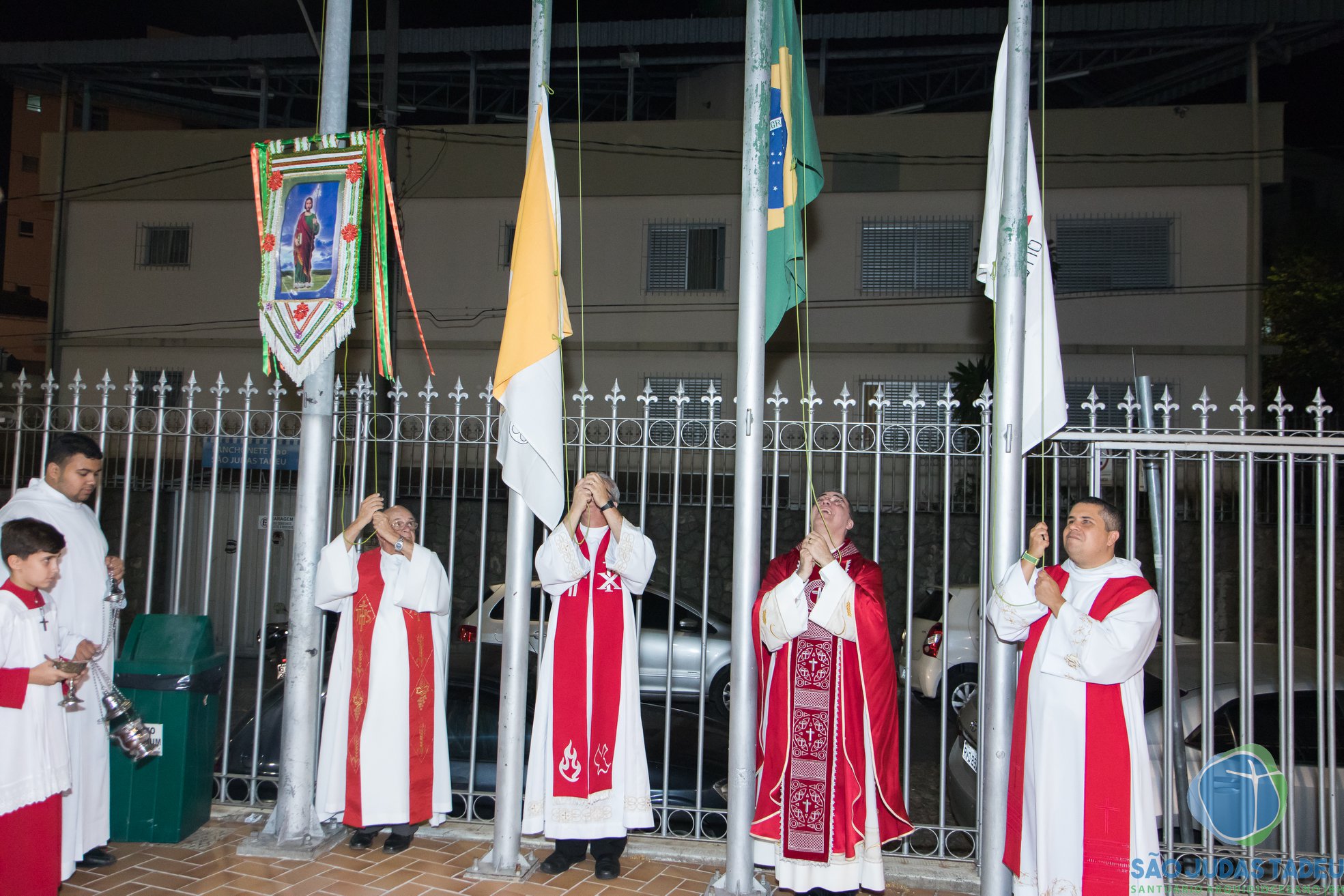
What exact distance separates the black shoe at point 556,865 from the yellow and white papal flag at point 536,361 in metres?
1.59

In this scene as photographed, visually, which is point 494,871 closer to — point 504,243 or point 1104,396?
point 1104,396

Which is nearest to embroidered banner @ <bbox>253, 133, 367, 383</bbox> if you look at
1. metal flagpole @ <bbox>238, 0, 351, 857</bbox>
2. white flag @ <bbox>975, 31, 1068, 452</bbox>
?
metal flagpole @ <bbox>238, 0, 351, 857</bbox>

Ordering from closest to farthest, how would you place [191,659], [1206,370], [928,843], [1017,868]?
[1017,868] < [191,659] < [928,843] < [1206,370]

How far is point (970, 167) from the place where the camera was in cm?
1634

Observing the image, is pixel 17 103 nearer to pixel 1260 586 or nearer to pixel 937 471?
pixel 937 471

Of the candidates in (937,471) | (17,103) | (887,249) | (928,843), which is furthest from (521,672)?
(17,103)

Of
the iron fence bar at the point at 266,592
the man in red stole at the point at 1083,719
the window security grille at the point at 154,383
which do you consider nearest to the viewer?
the man in red stole at the point at 1083,719

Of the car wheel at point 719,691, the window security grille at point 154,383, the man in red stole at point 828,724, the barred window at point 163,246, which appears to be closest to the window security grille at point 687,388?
the car wheel at point 719,691

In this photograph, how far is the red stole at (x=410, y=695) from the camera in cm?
516

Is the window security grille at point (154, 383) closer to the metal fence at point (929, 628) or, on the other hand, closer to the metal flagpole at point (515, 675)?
the metal fence at point (929, 628)

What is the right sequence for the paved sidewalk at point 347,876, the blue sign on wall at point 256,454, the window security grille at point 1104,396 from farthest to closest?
1. the window security grille at point 1104,396
2. the blue sign on wall at point 256,454
3. the paved sidewalk at point 347,876

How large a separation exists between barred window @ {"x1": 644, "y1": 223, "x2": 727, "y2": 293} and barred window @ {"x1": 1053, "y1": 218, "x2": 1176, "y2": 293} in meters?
5.39

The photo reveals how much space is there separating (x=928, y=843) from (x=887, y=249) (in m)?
12.1

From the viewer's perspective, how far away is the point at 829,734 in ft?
15.4
